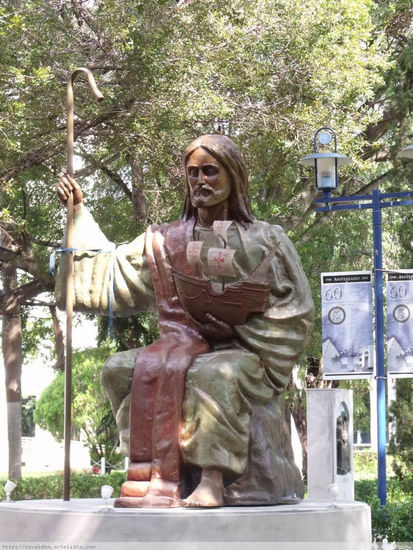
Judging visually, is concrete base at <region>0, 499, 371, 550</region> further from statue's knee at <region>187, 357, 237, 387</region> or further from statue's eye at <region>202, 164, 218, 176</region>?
statue's eye at <region>202, 164, 218, 176</region>

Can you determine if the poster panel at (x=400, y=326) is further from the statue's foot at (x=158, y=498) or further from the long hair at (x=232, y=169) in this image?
the statue's foot at (x=158, y=498)

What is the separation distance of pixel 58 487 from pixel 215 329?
13.4 metres

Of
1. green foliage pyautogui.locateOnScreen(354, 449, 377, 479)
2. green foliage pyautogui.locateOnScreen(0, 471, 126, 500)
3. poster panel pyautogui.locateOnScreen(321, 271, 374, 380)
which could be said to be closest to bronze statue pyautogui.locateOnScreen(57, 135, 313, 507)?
poster panel pyautogui.locateOnScreen(321, 271, 374, 380)

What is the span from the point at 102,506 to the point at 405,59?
1414cm

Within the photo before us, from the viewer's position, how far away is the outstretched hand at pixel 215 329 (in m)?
7.50

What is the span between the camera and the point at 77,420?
33.5 meters

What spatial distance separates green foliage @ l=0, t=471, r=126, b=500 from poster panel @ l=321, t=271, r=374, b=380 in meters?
6.56

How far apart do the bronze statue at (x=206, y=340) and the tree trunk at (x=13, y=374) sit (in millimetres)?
12239

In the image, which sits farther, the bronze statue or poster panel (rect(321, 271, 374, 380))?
poster panel (rect(321, 271, 374, 380))

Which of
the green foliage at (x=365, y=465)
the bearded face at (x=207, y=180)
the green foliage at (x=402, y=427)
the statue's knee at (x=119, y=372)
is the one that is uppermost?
the bearded face at (x=207, y=180)

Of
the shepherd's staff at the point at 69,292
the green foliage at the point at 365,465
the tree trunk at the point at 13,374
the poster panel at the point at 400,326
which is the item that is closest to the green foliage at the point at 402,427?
the poster panel at the point at 400,326

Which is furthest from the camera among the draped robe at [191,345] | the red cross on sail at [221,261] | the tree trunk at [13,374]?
the tree trunk at [13,374]

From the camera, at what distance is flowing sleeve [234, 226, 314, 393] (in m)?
7.48

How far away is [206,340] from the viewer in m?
7.59
